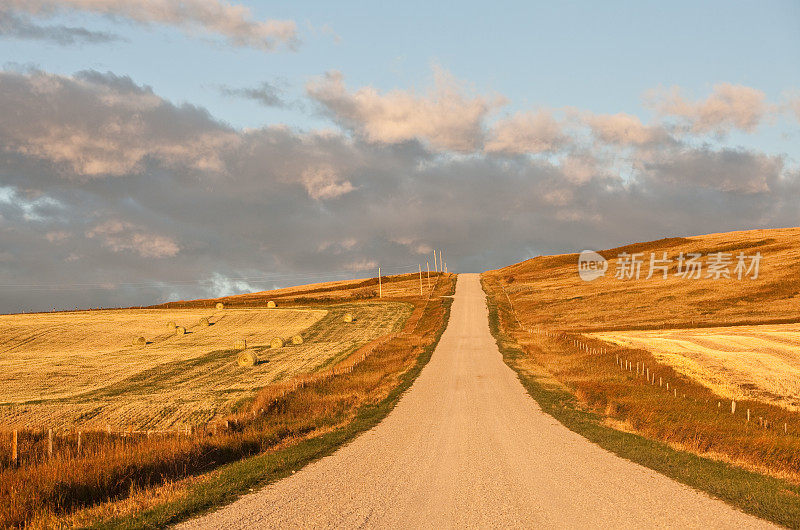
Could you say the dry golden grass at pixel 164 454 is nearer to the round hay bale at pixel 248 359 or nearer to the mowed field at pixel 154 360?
the mowed field at pixel 154 360

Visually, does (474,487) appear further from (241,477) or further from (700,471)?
(700,471)

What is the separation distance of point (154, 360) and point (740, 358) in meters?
44.5

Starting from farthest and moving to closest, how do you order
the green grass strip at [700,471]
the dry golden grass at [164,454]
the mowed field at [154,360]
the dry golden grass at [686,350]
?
the mowed field at [154,360] < the dry golden grass at [686,350] < the green grass strip at [700,471] < the dry golden grass at [164,454]

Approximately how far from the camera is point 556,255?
167 metres

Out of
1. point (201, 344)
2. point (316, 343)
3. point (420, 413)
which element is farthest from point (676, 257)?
point (420, 413)

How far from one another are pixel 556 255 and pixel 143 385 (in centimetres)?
14553

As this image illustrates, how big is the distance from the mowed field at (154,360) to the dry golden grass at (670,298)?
923 inches

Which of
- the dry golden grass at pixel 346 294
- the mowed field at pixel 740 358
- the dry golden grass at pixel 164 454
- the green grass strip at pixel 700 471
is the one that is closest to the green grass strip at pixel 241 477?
the dry golden grass at pixel 164 454

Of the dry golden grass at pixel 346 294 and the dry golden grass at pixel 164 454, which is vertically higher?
the dry golden grass at pixel 346 294

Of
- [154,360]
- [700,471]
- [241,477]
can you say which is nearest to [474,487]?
[241,477]

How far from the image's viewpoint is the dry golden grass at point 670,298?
67312mm

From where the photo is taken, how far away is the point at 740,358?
127 ft

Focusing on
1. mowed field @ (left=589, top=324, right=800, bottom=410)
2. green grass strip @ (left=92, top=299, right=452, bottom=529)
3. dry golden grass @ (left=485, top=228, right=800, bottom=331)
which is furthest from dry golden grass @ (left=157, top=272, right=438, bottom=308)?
green grass strip @ (left=92, top=299, right=452, bottom=529)

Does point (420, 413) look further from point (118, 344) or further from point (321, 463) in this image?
point (118, 344)
